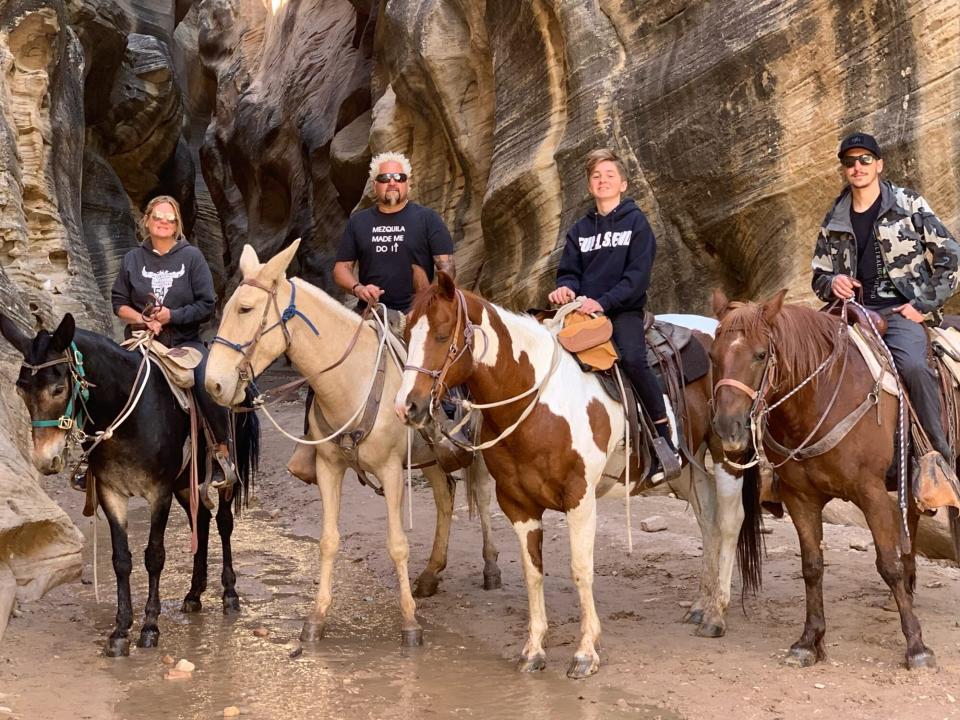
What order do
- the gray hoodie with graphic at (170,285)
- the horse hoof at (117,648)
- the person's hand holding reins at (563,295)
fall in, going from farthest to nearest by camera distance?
the gray hoodie with graphic at (170,285) < the person's hand holding reins at (563,295) < the horse hoof at (117,648)

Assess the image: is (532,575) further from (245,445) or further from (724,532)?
(245,445)

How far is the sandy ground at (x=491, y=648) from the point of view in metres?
4.86

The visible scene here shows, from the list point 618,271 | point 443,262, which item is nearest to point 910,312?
point 618,271

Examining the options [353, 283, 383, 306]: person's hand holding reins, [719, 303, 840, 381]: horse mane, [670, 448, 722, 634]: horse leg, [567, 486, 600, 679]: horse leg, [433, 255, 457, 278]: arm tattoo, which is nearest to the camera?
[719, 303, 840, 381]: horse mane

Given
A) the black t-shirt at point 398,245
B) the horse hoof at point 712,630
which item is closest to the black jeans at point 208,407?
the black t-shirt at point 398,245

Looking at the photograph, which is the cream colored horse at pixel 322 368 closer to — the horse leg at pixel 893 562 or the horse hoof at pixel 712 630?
the horse hoof at pixel 712 630

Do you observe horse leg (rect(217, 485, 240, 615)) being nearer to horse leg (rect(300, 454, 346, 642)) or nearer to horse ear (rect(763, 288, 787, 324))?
horse leg (rect(300, 454, 346, 642))

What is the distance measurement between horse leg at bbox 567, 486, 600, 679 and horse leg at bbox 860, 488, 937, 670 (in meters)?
1.44

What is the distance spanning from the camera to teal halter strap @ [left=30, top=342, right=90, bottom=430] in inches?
216

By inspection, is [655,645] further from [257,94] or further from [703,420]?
[257,94]

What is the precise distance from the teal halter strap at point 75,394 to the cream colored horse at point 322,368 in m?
0.77

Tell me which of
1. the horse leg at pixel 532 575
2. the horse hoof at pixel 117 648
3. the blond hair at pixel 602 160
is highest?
the blond hair at pixel 602 160

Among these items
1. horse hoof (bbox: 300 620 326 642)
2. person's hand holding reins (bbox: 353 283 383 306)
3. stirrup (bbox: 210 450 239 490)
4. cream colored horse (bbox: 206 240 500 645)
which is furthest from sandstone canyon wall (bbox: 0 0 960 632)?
→ person's hand holding reins (bbox: 353 283 383 306)

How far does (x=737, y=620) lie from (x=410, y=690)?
2318mm
